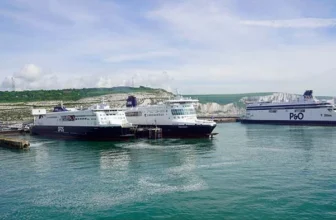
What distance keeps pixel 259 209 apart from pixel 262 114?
92583 millimetres

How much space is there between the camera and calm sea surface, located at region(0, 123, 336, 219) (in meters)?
20.1

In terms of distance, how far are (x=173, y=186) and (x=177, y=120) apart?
1505 inches

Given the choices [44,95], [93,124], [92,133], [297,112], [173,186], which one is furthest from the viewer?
[44,95]

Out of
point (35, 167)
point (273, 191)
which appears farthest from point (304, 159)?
point (35, 167)

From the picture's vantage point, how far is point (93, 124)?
205 feet

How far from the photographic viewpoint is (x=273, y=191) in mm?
23359

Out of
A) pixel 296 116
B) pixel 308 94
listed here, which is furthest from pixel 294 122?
pixel 308 94

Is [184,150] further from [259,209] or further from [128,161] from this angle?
[259,209]

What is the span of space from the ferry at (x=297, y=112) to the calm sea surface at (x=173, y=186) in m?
52.7

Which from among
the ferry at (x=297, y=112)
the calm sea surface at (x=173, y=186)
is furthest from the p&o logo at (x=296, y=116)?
the calm sea surface at (x=173, y=186)

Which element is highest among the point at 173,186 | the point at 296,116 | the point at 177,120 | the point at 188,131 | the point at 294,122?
the point at 177,120

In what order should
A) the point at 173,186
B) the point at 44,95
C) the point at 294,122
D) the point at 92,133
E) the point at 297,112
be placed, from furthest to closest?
the point at 44,95
the point at 297,112
the point at 294,122
the point at 92,133
the point at 173,186

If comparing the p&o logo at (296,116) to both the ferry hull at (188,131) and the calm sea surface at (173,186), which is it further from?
the calm sea surface at (173,186)

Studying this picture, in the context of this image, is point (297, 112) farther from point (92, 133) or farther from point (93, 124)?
point (92, 133)
